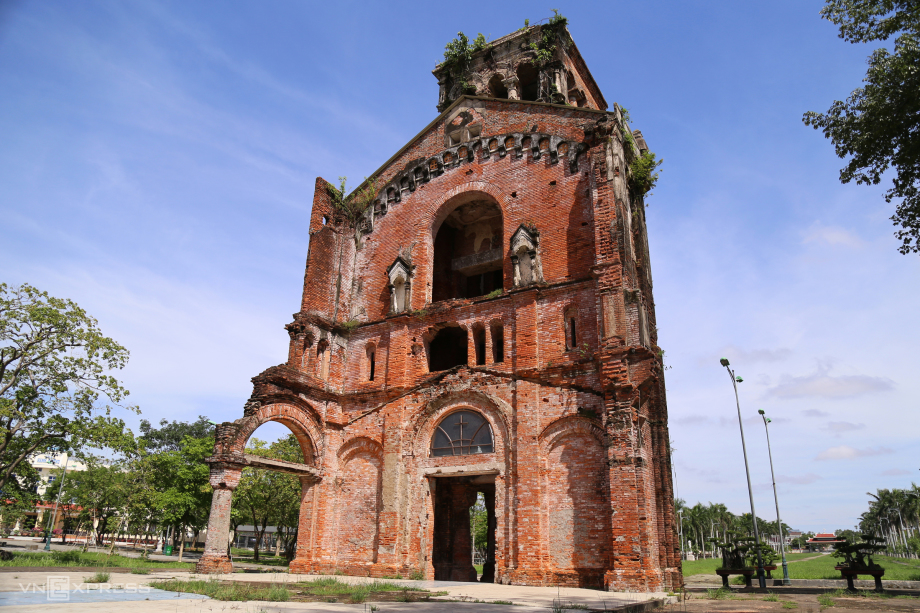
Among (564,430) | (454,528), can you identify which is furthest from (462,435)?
(454,528)

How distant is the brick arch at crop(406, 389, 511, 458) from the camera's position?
1716 centimetres

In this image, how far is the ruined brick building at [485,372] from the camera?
1516cm

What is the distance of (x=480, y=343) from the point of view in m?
19.8

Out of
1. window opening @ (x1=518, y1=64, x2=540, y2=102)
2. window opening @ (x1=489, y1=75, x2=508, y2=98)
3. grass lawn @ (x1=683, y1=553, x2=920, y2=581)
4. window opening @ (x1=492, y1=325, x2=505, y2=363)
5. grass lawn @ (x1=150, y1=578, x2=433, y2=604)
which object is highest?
window opening @ (x1=518, y1=64, x2=540, y2=102)

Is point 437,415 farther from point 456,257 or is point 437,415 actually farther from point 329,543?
point 456,257

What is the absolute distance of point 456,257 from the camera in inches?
936

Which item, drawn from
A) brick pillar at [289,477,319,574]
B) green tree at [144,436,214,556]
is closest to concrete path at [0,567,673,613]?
brick pillar at [289,477,319,574]

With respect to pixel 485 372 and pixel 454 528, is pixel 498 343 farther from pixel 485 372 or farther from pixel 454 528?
pixel 454 528

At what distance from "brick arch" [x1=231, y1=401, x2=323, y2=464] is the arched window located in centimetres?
391

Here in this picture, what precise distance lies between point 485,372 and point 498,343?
1.65 metres

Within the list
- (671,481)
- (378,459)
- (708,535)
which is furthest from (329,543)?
(708,535)

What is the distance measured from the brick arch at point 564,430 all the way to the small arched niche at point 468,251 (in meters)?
7.57

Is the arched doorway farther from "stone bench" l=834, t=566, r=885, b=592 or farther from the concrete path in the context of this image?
"stone bench" l=834, t=566, r=885, b=592

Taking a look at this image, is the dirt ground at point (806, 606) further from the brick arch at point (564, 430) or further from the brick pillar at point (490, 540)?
the brick pillar at point (490, 540)
